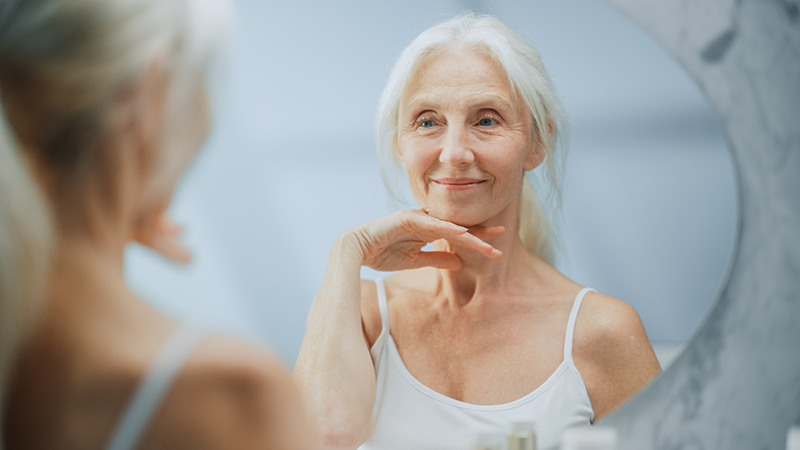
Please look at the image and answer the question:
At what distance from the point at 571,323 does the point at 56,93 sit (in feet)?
2.25

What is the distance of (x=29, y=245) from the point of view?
0.59 m

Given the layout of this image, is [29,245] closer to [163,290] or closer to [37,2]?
[163,290]

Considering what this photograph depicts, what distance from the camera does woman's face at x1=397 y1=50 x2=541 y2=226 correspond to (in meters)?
0.72

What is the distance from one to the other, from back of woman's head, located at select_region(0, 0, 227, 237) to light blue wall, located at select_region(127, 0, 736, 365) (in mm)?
115

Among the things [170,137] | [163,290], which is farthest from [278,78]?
[163,290]

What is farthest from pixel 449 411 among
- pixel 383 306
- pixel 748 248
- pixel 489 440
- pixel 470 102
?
pixel 748 248

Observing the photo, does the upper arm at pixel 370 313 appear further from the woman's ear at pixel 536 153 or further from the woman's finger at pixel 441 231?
the woman's ear at pixel 536 153

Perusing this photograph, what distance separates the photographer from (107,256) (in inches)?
24.1

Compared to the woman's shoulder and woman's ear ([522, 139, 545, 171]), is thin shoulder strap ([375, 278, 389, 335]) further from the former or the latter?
woman's ear ([522, 139, 545, 171])

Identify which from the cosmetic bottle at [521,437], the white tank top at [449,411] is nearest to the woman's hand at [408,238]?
the white tank top at [449,411]

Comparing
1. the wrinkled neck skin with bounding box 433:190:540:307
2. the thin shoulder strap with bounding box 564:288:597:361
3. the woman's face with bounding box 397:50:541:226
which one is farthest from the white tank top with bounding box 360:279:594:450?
the woman's face with bounding box 397:50:541:226

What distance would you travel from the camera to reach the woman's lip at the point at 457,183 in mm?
732

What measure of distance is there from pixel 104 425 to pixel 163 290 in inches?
6.4

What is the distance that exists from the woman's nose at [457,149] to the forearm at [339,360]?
6.9 inches
